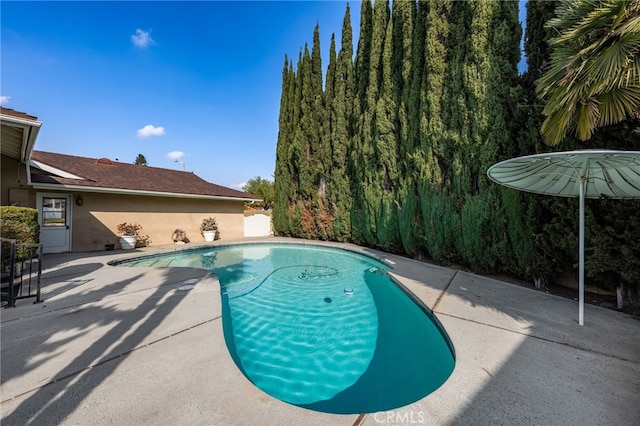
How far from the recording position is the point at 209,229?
14.4 meters

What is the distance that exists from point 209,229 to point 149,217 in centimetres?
294

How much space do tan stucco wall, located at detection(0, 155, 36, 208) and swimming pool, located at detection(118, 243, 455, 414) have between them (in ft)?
29.0

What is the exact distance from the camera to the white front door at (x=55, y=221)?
9.94 metres

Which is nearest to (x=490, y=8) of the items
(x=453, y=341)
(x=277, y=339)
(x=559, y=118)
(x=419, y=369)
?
(x=559, y=118)


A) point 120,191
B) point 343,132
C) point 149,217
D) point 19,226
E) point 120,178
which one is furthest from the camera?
point 343,132

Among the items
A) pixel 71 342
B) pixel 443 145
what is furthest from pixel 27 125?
pixel 443 145

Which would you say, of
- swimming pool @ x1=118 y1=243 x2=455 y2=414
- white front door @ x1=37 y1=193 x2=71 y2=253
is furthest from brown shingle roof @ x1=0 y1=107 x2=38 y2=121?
white front door @ x1=37 y1=193 x2=71 y2=253

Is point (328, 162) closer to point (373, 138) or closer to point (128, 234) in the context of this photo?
point (373, 138)

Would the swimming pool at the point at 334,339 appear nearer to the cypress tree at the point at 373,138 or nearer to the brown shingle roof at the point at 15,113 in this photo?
the cypress tree at the point at 373,138

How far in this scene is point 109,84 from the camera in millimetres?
12992

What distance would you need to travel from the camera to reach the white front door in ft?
32.6

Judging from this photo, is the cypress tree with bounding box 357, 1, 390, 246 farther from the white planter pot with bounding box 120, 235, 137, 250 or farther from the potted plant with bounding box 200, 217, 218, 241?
the white planter pot with bounding box 120, 235, 137, 250

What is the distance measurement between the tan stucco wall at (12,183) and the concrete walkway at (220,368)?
7.59 m

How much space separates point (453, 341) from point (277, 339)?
2534mm
